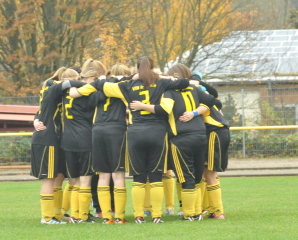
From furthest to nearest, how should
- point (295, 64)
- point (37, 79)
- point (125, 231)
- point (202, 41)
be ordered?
point (295, 64) < point (202, 41) < point (37, 79) < point (125, 231)

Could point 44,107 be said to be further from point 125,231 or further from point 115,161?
point 125,231

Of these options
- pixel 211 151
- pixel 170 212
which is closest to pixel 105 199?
pixel 170 212

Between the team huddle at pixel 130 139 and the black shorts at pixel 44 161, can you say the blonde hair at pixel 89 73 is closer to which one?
the team huddle at pixel 130 139

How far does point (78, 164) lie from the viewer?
7.94 meters

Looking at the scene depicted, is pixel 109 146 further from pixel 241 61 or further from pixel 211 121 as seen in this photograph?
pixel 241 61

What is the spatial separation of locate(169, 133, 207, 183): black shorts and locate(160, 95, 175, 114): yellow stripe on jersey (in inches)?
16.1

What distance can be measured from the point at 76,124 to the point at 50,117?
A: 359 millimetres

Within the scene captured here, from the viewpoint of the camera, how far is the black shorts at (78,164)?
25.6ft

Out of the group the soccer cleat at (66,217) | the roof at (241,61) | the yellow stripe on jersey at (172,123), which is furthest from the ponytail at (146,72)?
the roof at (241,61)

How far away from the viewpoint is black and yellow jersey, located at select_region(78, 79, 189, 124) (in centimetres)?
748

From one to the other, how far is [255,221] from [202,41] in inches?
751

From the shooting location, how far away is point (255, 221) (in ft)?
24.7

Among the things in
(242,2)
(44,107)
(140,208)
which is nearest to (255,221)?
(140,208)

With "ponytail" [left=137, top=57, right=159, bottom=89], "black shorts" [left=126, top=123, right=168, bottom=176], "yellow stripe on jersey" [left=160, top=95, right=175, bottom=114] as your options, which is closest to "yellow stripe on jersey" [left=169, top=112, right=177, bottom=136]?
"black shorts" [left=126, top=123, right=168, bottom=176]
